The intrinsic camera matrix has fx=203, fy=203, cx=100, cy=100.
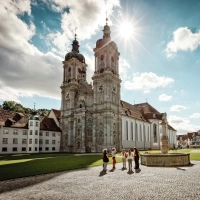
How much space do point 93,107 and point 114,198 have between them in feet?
158

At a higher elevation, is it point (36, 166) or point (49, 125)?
point (49, 125)

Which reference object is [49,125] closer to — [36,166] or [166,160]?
[36,166]

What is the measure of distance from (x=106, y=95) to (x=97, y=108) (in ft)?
15.1

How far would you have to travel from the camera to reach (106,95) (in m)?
55.1

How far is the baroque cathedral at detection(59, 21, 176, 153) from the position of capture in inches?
2157

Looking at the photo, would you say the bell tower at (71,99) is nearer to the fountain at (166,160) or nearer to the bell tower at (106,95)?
the bell tower at (106,95)

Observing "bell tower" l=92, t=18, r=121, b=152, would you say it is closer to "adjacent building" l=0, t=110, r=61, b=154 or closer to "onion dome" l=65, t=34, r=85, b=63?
"onion dome" l=65, t=34, r=85, b=63

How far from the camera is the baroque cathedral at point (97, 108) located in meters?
54.8

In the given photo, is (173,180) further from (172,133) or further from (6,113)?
(172,133)

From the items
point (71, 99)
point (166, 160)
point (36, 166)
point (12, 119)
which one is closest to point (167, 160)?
point (166, 160)

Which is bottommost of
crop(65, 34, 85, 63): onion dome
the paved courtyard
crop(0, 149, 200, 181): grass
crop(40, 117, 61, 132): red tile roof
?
crop(0, 149, 200, 181): grass

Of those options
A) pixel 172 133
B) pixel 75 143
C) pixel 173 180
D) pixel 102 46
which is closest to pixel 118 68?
pixel 102 46

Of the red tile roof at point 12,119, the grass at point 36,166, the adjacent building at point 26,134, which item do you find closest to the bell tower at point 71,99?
the adjacent building at point 26,134

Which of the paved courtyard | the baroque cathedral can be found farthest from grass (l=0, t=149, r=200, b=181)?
the baroque cathedral
